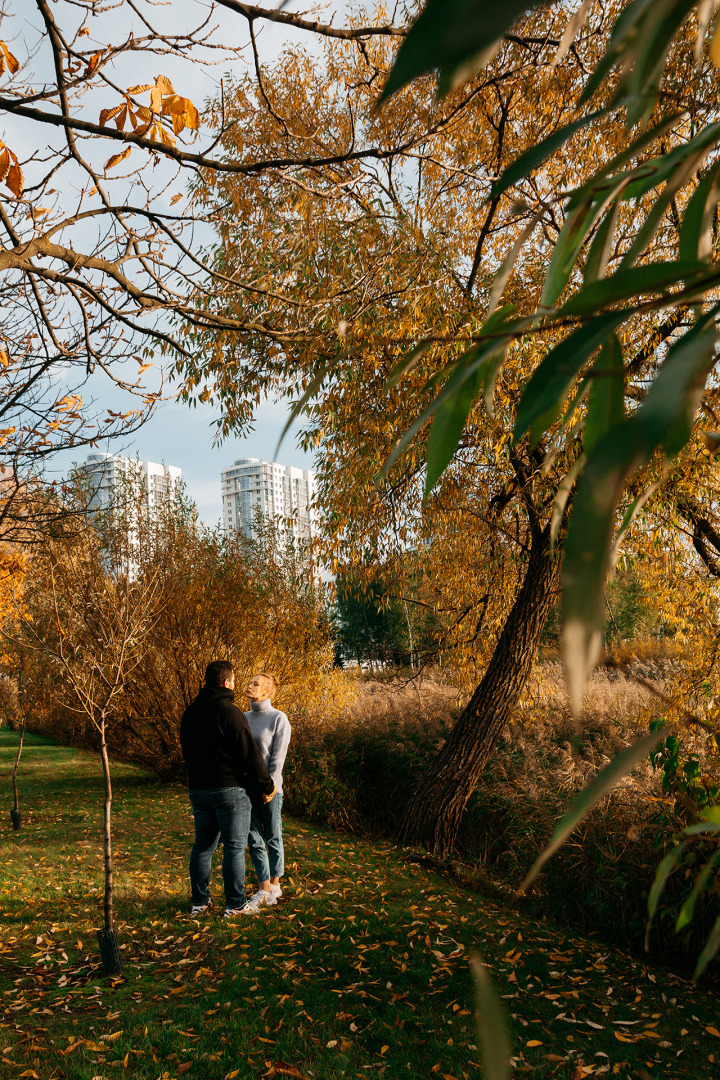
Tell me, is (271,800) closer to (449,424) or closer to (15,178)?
(15,178)

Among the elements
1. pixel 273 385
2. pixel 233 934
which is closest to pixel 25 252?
pixel 273 385

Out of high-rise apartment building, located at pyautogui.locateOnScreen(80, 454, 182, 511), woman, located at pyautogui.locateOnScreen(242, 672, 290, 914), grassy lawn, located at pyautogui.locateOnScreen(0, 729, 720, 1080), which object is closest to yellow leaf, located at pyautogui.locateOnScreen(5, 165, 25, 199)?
woman, located at pyautogui.locateOnScreen(242, 672, 290, 914)

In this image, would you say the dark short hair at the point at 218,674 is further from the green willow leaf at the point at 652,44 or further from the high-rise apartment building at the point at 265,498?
the green willow leaf at the point at 652,44

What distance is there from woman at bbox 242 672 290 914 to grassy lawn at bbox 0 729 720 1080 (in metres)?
0.21

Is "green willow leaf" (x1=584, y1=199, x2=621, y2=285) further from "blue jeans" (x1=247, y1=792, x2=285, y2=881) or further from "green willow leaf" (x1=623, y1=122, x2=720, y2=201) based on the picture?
"blue jeans" (x1=247, y1=792, x2=285, y2=881)

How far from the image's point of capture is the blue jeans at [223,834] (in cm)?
509

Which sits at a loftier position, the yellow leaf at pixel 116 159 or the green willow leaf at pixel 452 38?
the yellow leaf at pixel 116 159

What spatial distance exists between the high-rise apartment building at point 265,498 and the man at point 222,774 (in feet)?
5.87

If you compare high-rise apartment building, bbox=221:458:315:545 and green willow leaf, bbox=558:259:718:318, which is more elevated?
high-rise apartment building, bbox=221:458:315:545

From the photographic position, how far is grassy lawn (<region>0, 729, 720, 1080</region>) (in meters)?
3.47

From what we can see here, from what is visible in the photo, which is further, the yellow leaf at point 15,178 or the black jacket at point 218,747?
the black jacket at point 218,747

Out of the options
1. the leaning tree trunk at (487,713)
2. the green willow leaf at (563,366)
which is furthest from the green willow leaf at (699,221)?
the leaning tree trunk at (487,713)

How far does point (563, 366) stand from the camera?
417 mm

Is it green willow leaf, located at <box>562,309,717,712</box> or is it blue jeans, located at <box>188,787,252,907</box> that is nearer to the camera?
green willow leaf, located at <box>562,309,717,712</box>
